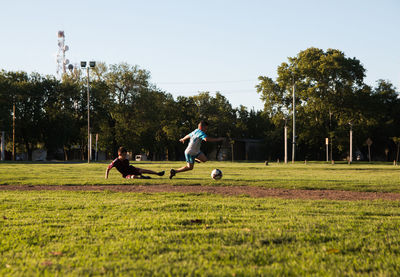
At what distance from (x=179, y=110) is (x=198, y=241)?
223 feet

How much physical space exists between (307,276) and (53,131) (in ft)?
200

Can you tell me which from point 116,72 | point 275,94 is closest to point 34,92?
point 116,72

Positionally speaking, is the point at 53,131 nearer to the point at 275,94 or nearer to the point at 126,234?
the point at 275,94

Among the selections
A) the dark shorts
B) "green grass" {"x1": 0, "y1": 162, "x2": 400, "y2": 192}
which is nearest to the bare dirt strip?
"green grass" {"x1": 0, "y1": 162, "x2": 400, "y2": 192}

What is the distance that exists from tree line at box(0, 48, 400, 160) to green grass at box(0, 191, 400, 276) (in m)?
51.6

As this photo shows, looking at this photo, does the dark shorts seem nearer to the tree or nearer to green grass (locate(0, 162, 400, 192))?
green grass (locate(0, 162, 400, 192))

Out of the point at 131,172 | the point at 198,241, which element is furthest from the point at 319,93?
the point at 198,241

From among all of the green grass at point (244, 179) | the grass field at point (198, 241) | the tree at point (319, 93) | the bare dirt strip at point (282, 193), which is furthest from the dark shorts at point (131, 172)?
the tree at point (319, 93)

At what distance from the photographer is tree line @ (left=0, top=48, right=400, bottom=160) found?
190 feet

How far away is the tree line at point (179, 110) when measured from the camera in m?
57.8

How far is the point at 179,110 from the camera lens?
7238 cm

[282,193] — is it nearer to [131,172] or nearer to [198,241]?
[131,172]

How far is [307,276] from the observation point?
136 inches

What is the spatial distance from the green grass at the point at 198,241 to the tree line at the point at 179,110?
51647mm
